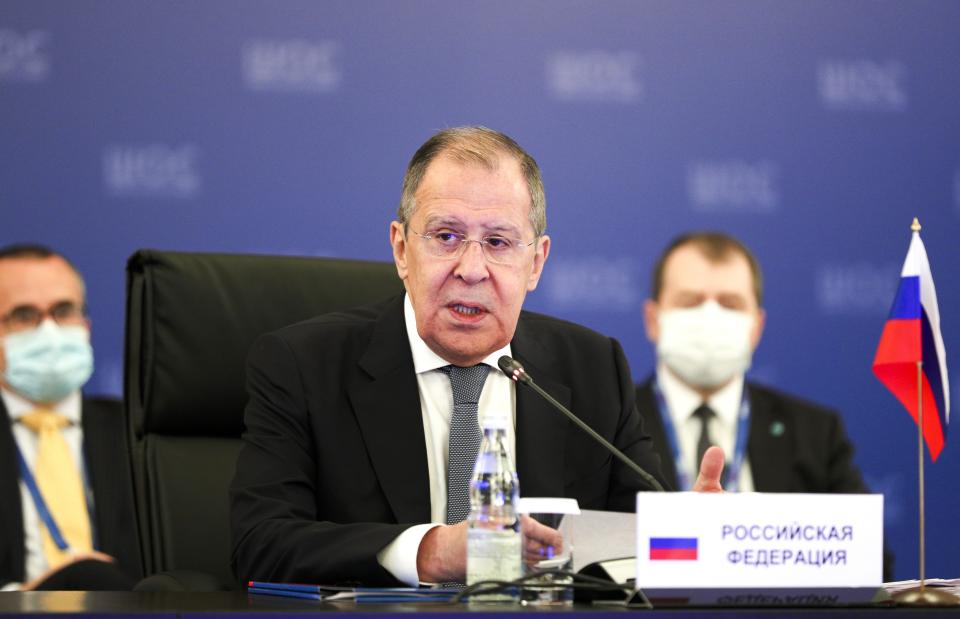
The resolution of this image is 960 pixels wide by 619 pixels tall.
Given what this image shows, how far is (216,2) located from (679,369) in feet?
5.63

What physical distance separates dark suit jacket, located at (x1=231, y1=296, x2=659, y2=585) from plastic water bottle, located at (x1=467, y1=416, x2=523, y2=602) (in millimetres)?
469

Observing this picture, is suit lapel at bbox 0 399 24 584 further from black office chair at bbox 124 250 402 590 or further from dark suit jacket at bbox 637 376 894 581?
dark suit jacket at bbox 637 376 894 581

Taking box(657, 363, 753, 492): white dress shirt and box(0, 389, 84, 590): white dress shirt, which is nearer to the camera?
box(0, 389, 84, 590): white dress shirt

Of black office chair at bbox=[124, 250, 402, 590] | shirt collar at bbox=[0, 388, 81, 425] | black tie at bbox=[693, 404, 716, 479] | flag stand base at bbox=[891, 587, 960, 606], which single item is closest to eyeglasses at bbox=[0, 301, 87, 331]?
shirt collar at bbox=[0, 388, 81, 425]

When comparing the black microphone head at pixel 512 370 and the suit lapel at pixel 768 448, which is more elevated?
the suit lapel at pixel 768 448

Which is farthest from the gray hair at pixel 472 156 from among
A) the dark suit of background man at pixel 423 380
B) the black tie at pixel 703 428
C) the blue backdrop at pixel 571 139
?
the black tie at pixel 703 428

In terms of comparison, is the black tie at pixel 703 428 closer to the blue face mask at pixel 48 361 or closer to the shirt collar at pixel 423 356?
the shirt collar at pixel 423 356

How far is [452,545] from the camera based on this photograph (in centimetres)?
154

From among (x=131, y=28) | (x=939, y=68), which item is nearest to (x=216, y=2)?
(x=131, y=28)

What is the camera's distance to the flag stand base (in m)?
1.35

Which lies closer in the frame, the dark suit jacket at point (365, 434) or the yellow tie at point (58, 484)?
the dark suit jacket at point (365, 434)

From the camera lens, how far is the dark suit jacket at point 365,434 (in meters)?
1.99

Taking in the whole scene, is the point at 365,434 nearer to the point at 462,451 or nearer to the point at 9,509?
the point at 462,451

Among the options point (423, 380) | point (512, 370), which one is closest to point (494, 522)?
point (512, 370)
